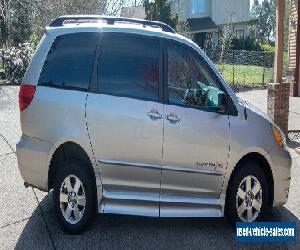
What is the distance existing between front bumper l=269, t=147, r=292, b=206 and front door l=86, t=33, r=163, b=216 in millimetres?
1309

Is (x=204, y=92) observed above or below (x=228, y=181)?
above

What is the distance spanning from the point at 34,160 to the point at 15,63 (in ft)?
42.0

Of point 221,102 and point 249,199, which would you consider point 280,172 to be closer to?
point 249,199

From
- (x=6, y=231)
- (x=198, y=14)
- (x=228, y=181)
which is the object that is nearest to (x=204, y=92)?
(x=228, y=181)

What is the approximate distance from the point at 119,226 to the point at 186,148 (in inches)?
47.3

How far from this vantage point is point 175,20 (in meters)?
28.0

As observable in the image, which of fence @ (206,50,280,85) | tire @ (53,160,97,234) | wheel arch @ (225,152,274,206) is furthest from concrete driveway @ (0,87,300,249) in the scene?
fence @ (206,50,280,85)

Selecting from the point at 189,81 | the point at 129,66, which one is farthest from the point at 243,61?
the point at 129,66

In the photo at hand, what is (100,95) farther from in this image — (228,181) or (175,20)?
(175,20)

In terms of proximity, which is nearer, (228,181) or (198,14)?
(228,181)

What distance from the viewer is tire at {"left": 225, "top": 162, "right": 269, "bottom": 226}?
4.60 meters

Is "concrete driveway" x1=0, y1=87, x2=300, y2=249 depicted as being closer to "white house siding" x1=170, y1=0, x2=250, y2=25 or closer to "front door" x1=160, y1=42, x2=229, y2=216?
"front door" x1=160, y1=42, x2=229, y2=216

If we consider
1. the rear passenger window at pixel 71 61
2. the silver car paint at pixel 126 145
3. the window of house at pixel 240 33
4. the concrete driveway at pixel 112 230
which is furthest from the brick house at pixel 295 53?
the window of house at pixel 240 33

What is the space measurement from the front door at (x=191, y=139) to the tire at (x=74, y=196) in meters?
0.76
